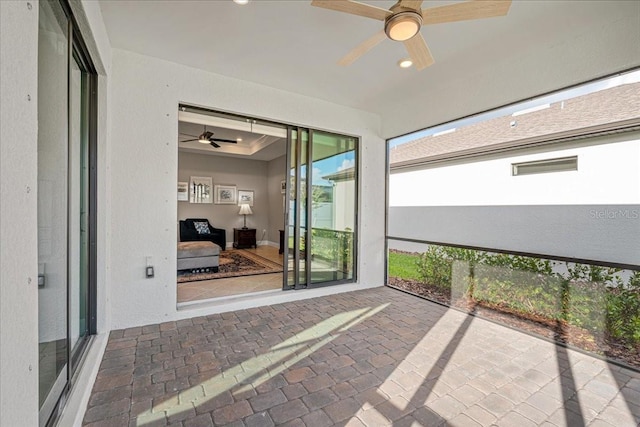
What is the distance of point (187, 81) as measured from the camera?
3.30 meters

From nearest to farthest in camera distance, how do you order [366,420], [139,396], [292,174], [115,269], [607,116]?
[366,420]
[139,396]
[607,116]
[115,269]
[292,174]

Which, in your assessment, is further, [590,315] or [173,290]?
[173,290]

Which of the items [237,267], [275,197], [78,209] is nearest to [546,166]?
[78,209]

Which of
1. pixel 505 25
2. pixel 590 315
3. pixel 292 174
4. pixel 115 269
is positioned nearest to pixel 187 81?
pixel 292 174

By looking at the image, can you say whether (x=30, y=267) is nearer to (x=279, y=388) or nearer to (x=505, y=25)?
(x=279, y=388)

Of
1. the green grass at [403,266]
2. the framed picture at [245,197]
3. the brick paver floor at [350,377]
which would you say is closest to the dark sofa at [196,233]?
the framed picture at [245,197]

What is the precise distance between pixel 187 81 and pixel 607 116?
421 centimetres

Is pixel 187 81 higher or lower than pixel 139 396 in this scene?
higher

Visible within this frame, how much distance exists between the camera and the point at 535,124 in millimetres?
3268

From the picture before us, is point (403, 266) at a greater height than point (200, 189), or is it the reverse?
point (200, 189)

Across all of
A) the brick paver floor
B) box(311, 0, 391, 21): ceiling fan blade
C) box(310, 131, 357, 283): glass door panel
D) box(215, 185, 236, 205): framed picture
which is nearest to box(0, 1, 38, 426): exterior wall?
the brick paver floor

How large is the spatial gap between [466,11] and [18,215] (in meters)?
2.52

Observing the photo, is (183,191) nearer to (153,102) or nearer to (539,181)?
(153,102)

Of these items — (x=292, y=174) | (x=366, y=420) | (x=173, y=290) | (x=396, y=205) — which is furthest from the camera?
(x=396, y=205)
